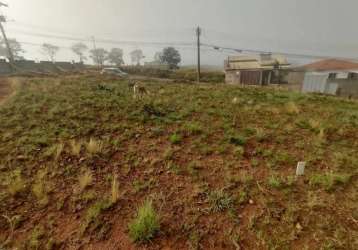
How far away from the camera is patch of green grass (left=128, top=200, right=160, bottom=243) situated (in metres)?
2.38

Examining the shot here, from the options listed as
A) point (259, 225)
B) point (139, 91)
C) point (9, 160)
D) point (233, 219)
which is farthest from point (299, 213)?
point (139, 91)

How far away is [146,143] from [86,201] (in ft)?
6.29

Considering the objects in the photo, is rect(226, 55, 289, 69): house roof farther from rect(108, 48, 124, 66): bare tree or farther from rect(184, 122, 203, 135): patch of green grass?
rect(108, 48, 124, 66): bare tree

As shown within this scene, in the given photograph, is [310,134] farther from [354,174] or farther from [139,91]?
[139,91]

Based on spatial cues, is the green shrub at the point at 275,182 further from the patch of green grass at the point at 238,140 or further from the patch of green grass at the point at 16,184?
the patch of green grass at the point at 16,184

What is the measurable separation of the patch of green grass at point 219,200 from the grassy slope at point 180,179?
0.02 meters

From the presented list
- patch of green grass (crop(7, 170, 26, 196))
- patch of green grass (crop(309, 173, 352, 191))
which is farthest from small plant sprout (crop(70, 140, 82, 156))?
patch of green grass (crop(309, 173, 352, 191))

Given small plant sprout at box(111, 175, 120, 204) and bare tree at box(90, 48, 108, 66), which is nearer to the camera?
small plant sprout at box(111, 175, 120, 204)

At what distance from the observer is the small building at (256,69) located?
2553 centimetres

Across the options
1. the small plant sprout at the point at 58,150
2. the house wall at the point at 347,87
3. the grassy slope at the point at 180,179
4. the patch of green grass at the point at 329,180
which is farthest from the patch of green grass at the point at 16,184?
the house wall at the point at 347,87

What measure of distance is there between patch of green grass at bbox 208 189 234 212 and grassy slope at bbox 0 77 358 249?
16 mm

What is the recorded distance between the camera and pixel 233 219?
264 cm

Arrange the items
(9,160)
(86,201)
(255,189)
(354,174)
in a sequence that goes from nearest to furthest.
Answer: (86,201) → (255,189) → (354,174) → (9,160)

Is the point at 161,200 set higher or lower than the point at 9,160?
lower
